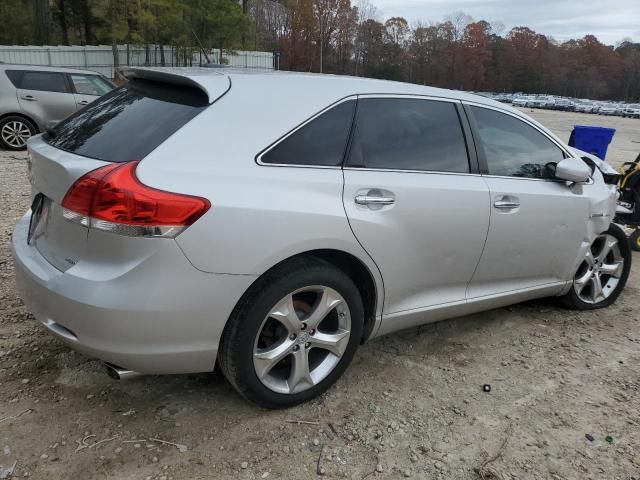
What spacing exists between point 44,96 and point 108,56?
88.8 feet

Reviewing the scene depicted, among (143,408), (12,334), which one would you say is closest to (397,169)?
(143,408)

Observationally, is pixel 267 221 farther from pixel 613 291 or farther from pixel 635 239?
pixel 635 239

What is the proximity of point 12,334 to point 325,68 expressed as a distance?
3249 inches

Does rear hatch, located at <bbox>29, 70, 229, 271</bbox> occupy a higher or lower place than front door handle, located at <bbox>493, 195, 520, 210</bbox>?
higher

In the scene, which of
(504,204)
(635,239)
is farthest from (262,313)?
(635,239)

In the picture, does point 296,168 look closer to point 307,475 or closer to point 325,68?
point 307,475

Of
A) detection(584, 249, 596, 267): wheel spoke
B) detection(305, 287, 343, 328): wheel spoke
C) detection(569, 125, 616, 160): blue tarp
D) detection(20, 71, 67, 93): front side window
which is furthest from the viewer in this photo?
detection(20, 71, 67, 93): front side window

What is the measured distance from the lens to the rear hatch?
231 cm

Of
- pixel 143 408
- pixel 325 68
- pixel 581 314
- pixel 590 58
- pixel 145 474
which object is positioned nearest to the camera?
pixel 145 474

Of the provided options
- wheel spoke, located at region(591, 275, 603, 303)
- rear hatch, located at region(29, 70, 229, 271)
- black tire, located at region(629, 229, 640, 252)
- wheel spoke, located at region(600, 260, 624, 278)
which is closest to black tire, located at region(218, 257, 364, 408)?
rear hatch, located at region(29, 70, 229, 271)

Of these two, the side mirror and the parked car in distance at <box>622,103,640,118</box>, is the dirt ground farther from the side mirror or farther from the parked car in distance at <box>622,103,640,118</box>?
the parked car in distance at <box>622,103,640,118</box>

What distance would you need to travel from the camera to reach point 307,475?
7.52 feet

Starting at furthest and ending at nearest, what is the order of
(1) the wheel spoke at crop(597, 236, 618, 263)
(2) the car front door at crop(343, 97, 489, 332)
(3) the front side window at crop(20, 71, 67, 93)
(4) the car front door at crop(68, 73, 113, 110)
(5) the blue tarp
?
1. (4) the car front door at crop(68, 73, 113, 110)
2. (3) the front side window at crop(20, 71, 67, 93)
3. (5) the blue tarp
4. (1) the wheel spoke at crop(597, 236, 618, 263)
5. (2) the car front door at crop(343, 97, 489, 332)

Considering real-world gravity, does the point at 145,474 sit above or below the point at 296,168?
below
